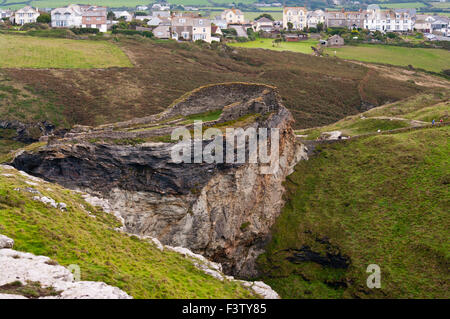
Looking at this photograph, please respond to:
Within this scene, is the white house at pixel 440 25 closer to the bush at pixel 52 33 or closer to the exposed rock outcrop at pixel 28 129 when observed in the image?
the bush at pixel 52 33

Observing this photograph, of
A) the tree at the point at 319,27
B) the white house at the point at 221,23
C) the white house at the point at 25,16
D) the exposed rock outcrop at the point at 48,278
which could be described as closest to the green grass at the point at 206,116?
the exposed rock outcrop at the point at 48,278

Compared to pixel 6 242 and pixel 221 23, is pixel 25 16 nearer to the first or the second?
pixel 221 23

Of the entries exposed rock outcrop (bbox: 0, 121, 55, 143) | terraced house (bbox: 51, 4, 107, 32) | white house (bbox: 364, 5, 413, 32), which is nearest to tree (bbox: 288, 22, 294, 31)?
white house (bbox: 364, 5, 413, 32)

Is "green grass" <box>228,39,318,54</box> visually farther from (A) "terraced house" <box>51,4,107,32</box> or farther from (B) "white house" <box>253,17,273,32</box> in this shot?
(A) "terraced house" <box>51,4,107,32</box>

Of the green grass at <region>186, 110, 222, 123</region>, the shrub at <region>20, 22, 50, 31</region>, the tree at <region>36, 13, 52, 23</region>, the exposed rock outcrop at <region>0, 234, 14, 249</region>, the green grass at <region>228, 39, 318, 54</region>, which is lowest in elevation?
the exposed rock outcrop at <region>0, 234, 14, 249</region>

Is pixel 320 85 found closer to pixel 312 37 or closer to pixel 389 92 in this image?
pixel 389 92

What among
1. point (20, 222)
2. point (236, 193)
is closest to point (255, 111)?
point (236, 193)
